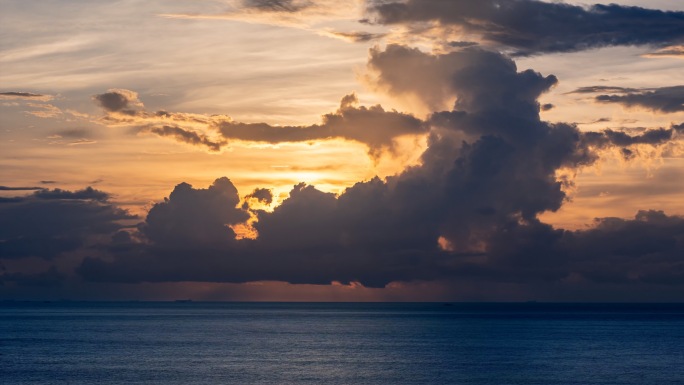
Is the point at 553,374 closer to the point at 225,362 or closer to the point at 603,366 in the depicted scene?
the point at 603,366

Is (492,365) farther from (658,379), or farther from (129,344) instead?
(129,344)

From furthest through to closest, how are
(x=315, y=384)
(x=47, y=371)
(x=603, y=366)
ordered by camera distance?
(x=603, y=366), (x=47, y=371), (x=315, y=384)

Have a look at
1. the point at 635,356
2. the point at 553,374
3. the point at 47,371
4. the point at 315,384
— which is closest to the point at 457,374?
the point at 553,374

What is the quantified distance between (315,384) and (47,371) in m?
43.7

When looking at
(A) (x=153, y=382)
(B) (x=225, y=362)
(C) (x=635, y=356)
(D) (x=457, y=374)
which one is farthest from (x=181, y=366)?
(C) (x=635, y=356)

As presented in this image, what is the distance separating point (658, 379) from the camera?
112 m

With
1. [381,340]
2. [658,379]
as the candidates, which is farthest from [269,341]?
[658,379]

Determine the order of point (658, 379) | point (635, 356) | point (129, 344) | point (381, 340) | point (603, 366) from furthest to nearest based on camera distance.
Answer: point (381, 340), point (129, 344), point (635, 356), point (603, 366), point (658, 379)

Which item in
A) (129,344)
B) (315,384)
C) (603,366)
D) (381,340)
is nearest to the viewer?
(315,384)

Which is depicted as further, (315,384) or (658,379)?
(658,379)

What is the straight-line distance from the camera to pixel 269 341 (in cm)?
18362

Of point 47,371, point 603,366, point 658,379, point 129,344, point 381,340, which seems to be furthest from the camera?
point 381,340

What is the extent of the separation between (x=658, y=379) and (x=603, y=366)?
54.2ft

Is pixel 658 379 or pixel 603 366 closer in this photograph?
pixel 658 379
